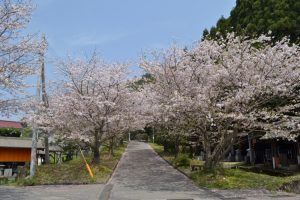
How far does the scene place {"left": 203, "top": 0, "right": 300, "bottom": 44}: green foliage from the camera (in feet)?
67.8

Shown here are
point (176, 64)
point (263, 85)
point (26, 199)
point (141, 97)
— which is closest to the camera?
point (26, 199)

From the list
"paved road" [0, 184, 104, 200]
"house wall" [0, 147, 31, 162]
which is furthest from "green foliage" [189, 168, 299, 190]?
"house wall" [0, 147, 31, 162]

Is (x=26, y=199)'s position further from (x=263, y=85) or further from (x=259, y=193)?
(x=263, y=85)

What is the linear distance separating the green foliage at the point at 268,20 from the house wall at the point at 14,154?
20284 mm

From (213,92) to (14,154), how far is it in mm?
22197

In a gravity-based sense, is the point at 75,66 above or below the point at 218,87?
above

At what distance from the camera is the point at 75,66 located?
875 inches

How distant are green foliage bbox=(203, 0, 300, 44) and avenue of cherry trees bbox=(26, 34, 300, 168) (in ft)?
5.13

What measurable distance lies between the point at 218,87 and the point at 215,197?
5.95 m

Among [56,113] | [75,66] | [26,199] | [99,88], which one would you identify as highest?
[75,66]

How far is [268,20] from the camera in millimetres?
21250

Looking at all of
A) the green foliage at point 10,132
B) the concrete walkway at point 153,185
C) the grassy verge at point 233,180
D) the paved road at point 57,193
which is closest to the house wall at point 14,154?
the green foliage at point 10,132

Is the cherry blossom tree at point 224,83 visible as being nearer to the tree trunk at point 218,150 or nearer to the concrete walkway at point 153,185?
the tree trunk at point 218,150

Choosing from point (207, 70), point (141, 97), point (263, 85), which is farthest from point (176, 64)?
point (141, 97)
